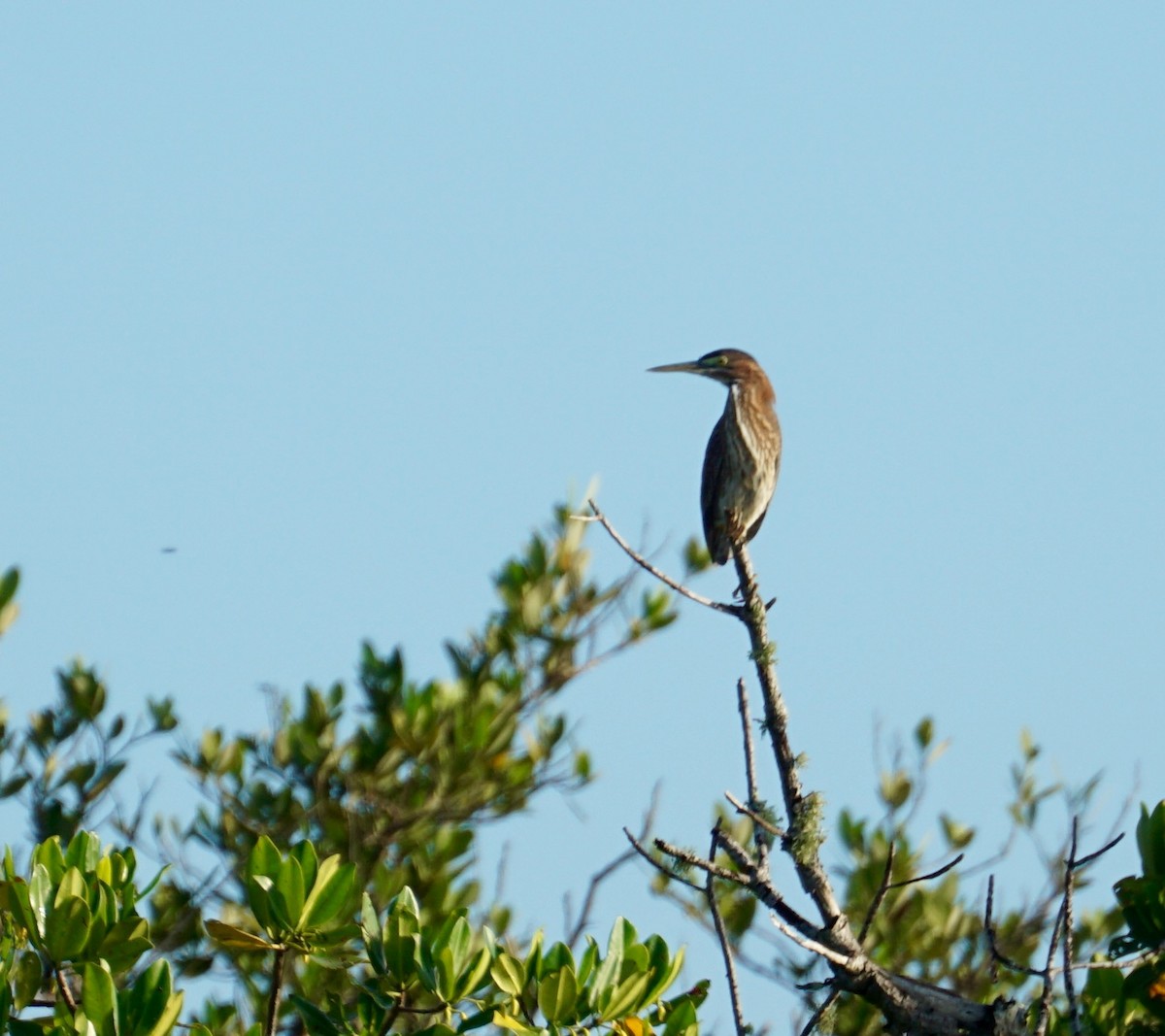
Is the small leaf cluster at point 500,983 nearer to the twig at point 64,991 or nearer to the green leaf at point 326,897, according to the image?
the green leaf at point 326,897

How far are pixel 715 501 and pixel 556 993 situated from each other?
5415 mm

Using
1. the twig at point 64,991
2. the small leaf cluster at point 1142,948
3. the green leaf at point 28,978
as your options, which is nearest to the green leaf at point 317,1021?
the twig at point 64,991

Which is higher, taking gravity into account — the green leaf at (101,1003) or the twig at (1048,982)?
the twig at (1048,982)

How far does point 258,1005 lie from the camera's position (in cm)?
628

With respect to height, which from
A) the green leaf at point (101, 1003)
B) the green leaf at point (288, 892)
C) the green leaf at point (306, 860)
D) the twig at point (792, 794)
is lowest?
the green leaf at point (101, 1003)

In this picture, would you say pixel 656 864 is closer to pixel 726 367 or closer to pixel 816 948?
pixel 816 948

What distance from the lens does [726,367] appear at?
9461mm

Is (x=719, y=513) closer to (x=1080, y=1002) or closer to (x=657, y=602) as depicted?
(x=657, y=602)

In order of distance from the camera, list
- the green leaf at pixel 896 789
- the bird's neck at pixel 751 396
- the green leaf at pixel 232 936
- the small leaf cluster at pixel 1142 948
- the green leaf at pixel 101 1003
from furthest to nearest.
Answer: the bird's neck at pixel 751 396
the green leaf at pixel 896 789
the small leaf cluster at pixel 1142 948
the green leaf at pixel 232 936
the green leaf at pixel 101 1003

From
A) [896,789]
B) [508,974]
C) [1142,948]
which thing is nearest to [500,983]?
[508,974]

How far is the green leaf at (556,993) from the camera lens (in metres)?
3.28

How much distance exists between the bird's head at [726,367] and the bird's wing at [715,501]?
2.32 feet

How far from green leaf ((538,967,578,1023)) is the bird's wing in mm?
5209

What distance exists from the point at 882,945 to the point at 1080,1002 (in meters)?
3.04
